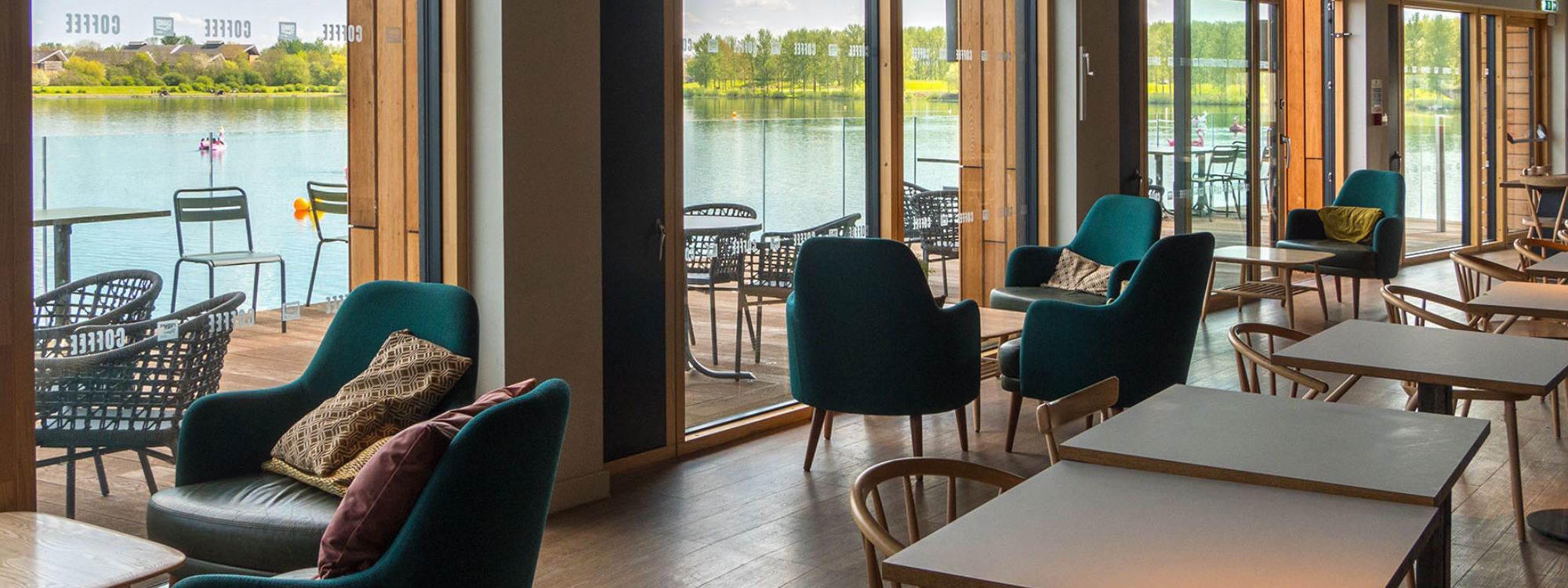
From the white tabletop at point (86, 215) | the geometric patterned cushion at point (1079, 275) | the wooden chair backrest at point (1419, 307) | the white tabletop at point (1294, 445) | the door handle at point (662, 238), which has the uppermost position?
the white tabletop at point (86, 215)

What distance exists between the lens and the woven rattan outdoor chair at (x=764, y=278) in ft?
20.8

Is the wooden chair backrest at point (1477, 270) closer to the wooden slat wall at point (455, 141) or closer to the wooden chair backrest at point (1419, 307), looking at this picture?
the wooden chair backrest at point (1419, 307)

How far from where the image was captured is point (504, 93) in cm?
477

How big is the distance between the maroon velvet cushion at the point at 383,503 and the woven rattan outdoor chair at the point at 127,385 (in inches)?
60.4

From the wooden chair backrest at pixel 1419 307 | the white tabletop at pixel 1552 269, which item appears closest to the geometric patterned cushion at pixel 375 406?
the wooden chair backrest at pixel 1419 307

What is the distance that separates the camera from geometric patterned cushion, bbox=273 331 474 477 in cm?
369

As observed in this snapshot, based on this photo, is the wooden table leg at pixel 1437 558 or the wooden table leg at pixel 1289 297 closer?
the wooden table leg at pixel 1437 558

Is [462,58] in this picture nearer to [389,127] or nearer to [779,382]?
[389,127]

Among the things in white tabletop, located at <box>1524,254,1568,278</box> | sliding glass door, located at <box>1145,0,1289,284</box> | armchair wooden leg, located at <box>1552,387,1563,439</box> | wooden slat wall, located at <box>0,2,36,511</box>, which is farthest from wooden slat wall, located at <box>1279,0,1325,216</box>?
wooden slat wall, located at <box>0,2,36,511</box>

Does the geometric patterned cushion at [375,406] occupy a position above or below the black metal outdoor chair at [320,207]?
below

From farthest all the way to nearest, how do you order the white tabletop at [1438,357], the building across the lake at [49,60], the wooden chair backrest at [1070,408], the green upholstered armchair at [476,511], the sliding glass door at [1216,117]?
the sliding glass door at [1216,117]
the building across the lake at [49,60]
the white tabletop at [1438,357]
the wooden chair backrest at [1070,408]
the green upholstered armchair at [476,511]

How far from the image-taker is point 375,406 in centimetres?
379

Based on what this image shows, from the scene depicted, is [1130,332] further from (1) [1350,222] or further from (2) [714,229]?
(1) [1350,222]

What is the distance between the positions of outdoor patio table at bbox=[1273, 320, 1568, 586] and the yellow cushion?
597 cm
